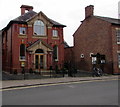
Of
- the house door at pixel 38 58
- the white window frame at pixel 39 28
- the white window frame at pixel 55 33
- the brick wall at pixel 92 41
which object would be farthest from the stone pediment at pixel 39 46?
the brick wall at pixel 92 41

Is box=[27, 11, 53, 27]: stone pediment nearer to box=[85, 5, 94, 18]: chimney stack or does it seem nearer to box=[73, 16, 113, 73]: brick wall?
box=[73, 16, 113, 73]: brick wall

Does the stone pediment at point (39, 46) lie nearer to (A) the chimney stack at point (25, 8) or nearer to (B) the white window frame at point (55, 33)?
(B) the white window frame at point (55, 33)

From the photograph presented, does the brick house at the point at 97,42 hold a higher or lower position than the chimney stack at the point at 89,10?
lower

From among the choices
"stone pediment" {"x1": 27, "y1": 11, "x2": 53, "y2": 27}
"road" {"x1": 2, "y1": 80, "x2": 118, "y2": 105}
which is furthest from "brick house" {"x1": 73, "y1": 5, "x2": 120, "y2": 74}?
"road" {"x1": 2, "y1": 80, "x2": 118, "y2": 105}

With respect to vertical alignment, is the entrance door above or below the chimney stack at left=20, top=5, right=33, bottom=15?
below

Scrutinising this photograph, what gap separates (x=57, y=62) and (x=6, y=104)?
61.0ft

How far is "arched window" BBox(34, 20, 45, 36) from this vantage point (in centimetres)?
2412

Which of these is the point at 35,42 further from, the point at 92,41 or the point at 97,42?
the point at 97,42

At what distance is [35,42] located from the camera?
23.4 m

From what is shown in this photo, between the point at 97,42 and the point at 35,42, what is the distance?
9.51 m

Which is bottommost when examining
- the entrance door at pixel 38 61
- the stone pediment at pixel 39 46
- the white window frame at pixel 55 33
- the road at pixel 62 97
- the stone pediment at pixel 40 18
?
the road at pixel 62 97

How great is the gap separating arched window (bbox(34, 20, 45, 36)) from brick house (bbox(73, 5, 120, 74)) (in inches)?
301

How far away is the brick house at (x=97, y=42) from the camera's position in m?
22.6

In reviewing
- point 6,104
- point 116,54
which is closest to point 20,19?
point 116,54
